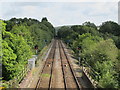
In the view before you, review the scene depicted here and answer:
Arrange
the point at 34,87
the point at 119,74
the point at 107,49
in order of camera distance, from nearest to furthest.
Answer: the point at 119,74
the point at 34,87
the point at 107,49

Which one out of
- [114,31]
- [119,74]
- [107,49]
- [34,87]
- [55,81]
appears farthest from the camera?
[114,31]

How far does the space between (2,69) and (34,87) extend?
11.0 ft

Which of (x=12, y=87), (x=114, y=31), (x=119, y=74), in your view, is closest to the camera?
(x=12, y=87)

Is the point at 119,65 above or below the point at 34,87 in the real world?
above

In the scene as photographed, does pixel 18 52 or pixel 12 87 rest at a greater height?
pixel 18 52

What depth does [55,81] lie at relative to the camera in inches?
774

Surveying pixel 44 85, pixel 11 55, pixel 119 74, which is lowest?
pixel 44 85

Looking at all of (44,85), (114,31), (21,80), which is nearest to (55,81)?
(44,85)

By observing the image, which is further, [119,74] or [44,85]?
[44,85]

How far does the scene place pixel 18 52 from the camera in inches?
819

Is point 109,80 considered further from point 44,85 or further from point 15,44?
point 15,44

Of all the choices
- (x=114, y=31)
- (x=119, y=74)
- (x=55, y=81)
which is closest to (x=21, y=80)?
(x=55, y=81)

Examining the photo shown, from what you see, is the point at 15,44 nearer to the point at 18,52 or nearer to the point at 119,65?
the point at 18,52

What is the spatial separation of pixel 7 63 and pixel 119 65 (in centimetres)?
947
